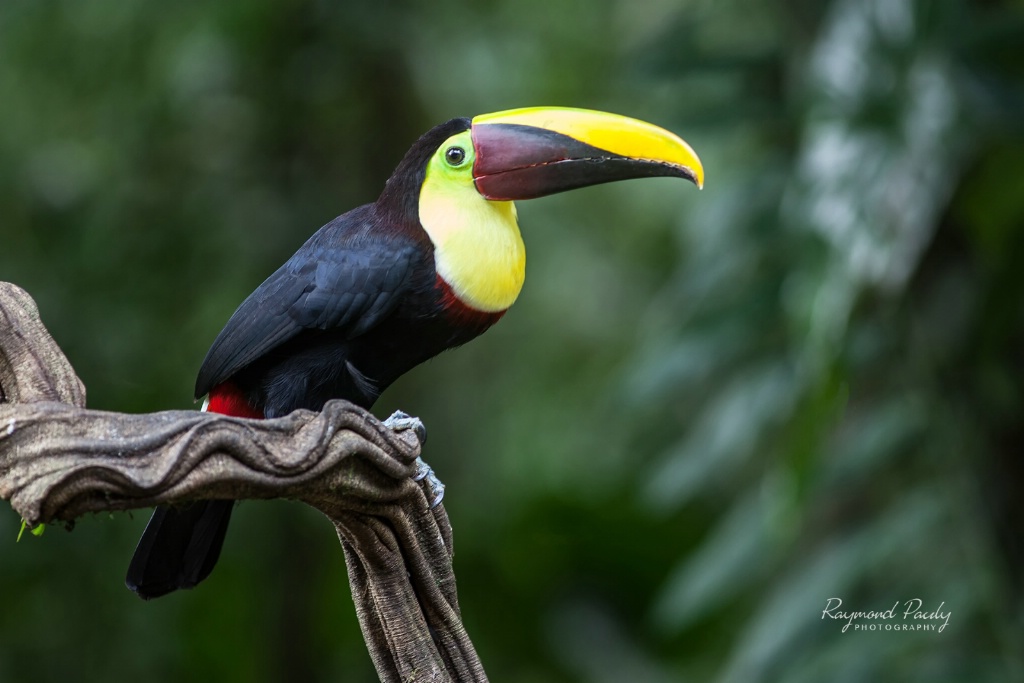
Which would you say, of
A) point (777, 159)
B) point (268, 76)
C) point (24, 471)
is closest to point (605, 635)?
point (777, 159)

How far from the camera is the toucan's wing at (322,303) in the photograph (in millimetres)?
1858

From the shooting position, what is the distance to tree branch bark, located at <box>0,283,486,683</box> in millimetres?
1280

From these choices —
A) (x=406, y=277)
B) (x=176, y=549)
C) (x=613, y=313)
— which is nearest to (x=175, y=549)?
(x=176, y=549)

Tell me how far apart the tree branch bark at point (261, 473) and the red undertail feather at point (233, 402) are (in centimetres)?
47

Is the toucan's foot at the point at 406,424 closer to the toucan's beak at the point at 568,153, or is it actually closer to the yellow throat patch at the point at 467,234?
the yellow throat patch at the point at 467,234

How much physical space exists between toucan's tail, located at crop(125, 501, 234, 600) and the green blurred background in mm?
1100

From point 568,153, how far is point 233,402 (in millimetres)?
699

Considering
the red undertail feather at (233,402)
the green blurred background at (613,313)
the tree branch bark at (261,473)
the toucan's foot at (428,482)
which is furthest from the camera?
the green blurred background at (613,313)

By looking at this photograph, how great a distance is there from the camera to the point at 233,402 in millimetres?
2002

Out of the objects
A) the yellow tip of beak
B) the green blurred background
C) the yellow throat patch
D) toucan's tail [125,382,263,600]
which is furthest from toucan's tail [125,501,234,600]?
the green blurred background

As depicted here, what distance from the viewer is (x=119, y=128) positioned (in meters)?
3.64

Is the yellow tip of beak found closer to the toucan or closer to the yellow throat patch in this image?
the toucan

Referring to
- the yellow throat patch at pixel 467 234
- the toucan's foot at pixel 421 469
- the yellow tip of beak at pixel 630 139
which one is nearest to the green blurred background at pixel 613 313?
the yellow tip of beak at pixel 630 139

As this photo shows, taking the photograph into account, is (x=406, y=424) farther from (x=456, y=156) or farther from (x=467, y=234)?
(x=456, y=156)
